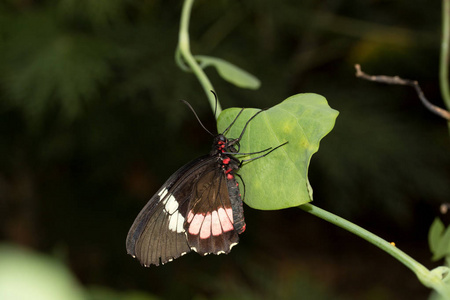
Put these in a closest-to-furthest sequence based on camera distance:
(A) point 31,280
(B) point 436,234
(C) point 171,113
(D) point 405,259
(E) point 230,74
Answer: (A) point 31,280 → (D) point 405,259 → (B) point 436,234 → (E) point 230,74 → (C) point 171,113

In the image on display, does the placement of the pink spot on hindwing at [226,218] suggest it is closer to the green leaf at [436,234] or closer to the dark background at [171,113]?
the green leaf at [436,234]

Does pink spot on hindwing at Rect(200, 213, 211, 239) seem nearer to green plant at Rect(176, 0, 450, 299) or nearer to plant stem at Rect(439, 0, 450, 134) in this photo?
green plant at Rect(176, 0, 450, 299)

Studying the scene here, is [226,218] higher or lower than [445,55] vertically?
lower

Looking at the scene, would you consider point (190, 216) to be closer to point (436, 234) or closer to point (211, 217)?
point (211, 217)

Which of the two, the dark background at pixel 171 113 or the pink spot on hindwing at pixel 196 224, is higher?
the dark background at pixel 171 113

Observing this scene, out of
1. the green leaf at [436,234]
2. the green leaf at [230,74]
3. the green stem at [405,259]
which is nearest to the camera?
the green stem at [405,259]

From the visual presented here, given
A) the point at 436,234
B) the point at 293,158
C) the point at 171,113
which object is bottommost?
the point at 436,234

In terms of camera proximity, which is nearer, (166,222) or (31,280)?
(31,280)

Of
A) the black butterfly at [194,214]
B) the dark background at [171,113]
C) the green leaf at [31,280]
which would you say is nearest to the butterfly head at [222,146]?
the black butterfly at [194,214]

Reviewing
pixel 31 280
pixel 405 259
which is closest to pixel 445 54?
pixel 405 259
